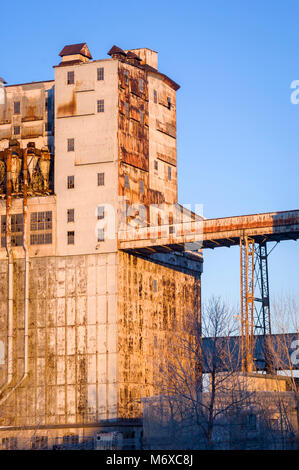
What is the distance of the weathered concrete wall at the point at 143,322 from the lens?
90625mm

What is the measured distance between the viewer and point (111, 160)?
93750 mm

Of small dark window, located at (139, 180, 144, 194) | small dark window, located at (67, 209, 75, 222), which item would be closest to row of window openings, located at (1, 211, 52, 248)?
small dark window, located at (67, 209, 75, 222)

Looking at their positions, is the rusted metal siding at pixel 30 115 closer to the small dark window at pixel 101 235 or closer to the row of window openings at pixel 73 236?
the row of window openings at pixel 73 236

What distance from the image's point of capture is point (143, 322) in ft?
308

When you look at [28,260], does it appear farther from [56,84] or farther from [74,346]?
[56,84]

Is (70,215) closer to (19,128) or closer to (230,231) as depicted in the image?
(19,128)

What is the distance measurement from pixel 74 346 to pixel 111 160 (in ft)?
60.8

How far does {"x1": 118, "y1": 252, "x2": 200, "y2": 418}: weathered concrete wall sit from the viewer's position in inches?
3568

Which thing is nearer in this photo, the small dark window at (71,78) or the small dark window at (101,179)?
the small dark window at (101,179)

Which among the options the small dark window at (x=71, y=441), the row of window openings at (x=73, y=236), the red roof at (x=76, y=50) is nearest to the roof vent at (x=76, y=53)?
the red roof at (x=76, y=50)

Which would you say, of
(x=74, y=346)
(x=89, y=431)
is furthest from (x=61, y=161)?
(x=89, y=431)

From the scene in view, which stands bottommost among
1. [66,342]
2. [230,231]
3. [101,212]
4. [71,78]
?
[66,342]

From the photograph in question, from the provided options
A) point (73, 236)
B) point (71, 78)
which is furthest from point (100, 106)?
point (73, 236)

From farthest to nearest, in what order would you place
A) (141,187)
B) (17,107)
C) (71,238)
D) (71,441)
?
(17,107) < (141,187) < (71,238) < (71,441)
